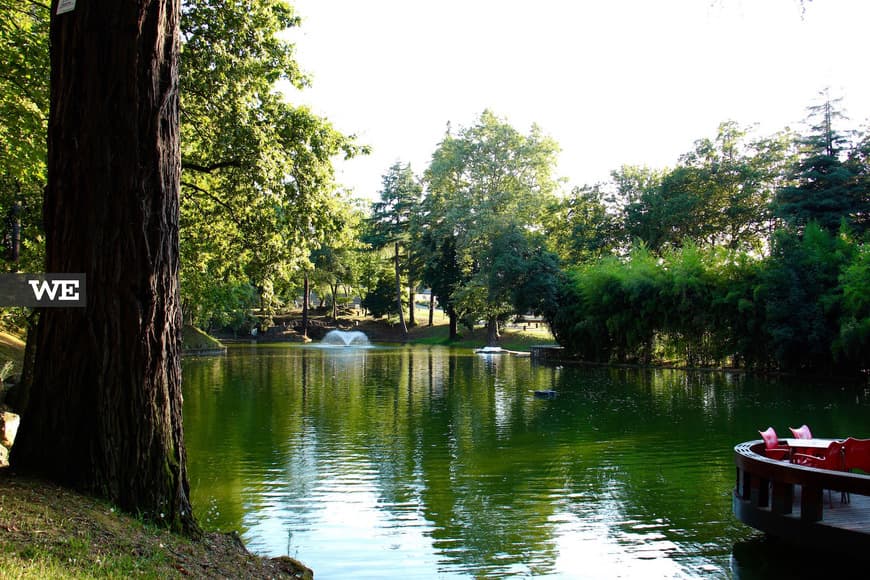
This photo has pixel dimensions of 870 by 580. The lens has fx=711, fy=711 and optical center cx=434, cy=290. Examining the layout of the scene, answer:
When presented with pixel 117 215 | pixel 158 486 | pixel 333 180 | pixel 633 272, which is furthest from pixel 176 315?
pixel 633 272

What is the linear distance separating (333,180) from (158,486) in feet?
38.6

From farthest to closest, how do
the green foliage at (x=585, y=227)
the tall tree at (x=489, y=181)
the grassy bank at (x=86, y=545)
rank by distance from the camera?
the tall tree at (x=489, y=181)
the green foliage at (x=585, y=227)
the grassy bank at (x=86, y=545)

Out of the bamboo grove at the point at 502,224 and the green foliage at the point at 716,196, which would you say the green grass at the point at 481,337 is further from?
the green foliage at the point at 716,196

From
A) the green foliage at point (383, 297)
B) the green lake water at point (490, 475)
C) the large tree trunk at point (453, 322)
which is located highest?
the green foliage at point (383, 297)

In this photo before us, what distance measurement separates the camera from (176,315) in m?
5.66

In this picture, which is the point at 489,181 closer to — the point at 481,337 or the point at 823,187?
the point at 481,337

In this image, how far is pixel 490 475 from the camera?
37.4ft

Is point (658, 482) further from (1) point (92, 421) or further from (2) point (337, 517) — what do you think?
(1) point (92, 421)

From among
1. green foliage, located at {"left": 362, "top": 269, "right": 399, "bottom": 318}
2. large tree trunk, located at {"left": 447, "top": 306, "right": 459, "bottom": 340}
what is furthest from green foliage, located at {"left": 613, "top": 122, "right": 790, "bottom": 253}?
green foliage, located at {"left": 362, "top": 269, "right": 399, "bottom": 318}

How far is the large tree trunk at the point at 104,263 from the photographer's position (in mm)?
5223

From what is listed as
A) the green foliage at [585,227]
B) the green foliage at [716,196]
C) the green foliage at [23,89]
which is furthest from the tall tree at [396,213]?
the green foliage at [23,89]

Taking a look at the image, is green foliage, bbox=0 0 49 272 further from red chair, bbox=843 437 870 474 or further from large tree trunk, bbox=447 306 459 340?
large tree trunk, bbox=447 306 459 340

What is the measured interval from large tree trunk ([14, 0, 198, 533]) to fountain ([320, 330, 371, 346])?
174 ft

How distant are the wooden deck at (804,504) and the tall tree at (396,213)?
57.6 metres
